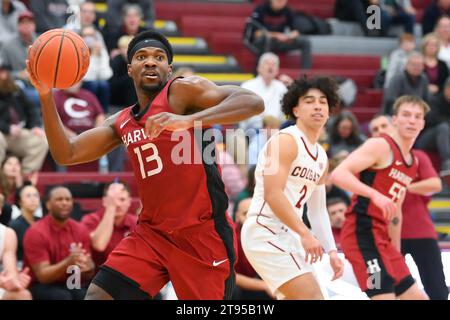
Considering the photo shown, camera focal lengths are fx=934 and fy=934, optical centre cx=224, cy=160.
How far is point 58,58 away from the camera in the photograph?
5.37 metres

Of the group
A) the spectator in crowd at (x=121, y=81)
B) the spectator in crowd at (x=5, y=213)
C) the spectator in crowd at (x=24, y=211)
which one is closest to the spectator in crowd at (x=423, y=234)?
the spectator in crowd at (x=24, y=211)

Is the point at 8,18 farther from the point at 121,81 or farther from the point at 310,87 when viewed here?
the point at 310,87

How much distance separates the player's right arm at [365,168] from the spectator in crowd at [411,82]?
4.81 m

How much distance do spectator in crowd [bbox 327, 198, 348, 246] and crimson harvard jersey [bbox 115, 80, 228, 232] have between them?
3791mm

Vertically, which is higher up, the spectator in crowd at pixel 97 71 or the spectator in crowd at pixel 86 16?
the spectator in crowd at pixel 86 16

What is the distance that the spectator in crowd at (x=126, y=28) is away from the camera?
37.6 ft

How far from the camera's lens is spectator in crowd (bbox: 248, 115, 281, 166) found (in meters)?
10.2

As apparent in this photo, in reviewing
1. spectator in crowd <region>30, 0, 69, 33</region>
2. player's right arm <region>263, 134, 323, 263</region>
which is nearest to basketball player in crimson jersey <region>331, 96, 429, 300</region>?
player's right arm <region>263, 134, 323, 263</region>

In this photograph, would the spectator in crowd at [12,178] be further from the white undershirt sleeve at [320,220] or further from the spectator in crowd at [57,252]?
the white undershirt sleeve at [320,220]

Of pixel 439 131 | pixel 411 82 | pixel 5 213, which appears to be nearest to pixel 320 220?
pixel 5 213

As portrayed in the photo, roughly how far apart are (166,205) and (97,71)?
593 cm

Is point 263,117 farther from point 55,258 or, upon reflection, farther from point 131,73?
point 131,73

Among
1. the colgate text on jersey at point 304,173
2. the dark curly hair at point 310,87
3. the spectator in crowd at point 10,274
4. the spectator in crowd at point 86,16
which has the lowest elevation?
the spectator in crowd at point 10,274
